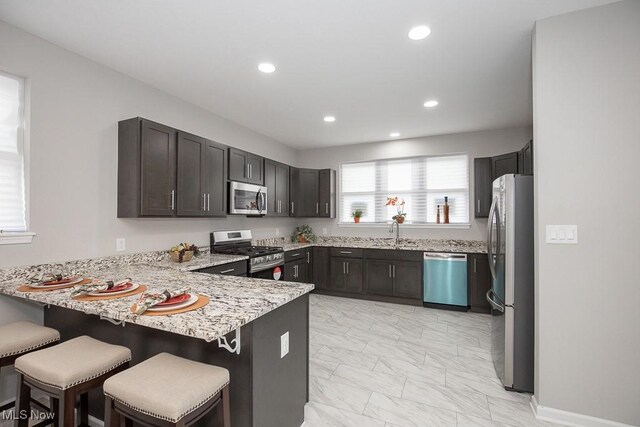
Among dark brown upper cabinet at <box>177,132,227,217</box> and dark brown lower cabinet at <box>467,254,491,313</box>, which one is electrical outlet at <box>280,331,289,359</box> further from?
dark brown lower cabinet at <box>467,254,491,313</box>

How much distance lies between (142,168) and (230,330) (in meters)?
2.15

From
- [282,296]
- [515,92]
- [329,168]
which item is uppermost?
[515,92]

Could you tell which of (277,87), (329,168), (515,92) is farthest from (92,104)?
(515,92)

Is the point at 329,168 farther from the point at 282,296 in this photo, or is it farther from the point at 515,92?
the point at 282,296

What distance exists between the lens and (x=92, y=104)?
2.66 m

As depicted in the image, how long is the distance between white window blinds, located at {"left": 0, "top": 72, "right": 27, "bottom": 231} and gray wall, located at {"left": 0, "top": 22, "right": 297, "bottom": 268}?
0.26ft

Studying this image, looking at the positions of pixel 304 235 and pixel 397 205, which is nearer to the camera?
pixel 397 205

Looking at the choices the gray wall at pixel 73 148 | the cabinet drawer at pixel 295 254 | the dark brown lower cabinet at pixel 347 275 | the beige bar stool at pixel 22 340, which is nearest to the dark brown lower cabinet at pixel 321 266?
the dark brown lower cabinet at pixel 347 275

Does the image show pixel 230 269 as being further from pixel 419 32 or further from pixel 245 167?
pixel 419 32

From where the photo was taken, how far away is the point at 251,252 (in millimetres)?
3799

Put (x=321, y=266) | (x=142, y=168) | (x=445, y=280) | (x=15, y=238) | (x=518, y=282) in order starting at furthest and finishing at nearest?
(x=321, y=266) → (x=445, y=280) → (x=142, y=168) → (x=518, y=282) → (x=15, y=238)

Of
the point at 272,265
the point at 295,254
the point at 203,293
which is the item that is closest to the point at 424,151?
the point at 295,254

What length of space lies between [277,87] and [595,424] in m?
3.70

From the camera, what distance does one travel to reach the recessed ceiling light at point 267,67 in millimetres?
2711
